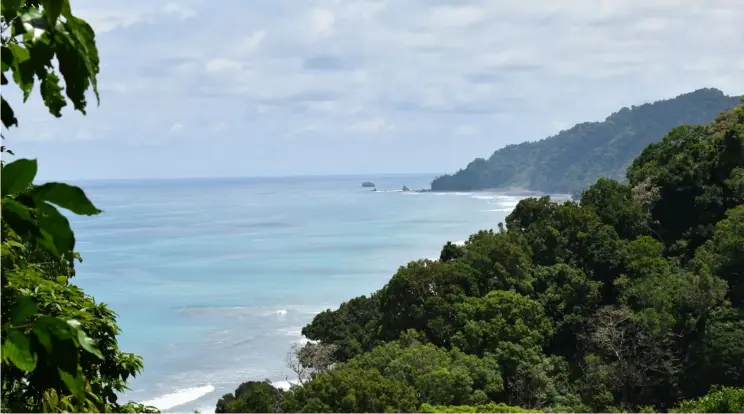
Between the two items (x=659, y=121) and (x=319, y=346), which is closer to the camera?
(x=319, y=346)

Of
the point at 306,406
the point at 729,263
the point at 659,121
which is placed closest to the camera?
the point at 306,406

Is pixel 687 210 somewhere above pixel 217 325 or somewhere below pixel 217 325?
above

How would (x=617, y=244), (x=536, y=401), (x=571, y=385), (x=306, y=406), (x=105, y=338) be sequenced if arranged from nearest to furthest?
1. (x=105, y=338)
2. (x=306, y=406)
3. (x=536, y=401)
4. (x=571, y=385)
5. (x=617, y=244)

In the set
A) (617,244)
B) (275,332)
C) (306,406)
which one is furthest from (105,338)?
(275,332)

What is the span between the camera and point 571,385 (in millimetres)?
16828

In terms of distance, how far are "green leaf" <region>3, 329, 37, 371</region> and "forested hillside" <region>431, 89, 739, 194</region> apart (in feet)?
362

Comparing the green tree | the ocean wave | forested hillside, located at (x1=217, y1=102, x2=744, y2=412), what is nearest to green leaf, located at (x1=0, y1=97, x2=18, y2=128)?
forested hillside, located at (x1=217, y1=102, x2=744, y2=412)

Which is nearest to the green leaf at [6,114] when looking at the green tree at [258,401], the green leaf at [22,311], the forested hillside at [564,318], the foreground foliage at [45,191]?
the foreground foliage at [45,191]

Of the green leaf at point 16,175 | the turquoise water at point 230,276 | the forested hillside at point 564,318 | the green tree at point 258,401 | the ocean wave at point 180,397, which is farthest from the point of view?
the turquoise water at point 230,276

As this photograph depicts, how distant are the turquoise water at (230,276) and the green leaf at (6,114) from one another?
15.8 m

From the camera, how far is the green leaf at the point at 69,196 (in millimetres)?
911

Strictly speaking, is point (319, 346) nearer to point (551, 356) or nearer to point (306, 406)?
point (551, 356)

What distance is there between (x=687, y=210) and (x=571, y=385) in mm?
9497

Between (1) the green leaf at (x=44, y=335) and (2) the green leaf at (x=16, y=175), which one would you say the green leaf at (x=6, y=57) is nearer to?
(2) the green leaf at (x=16, y=175)
